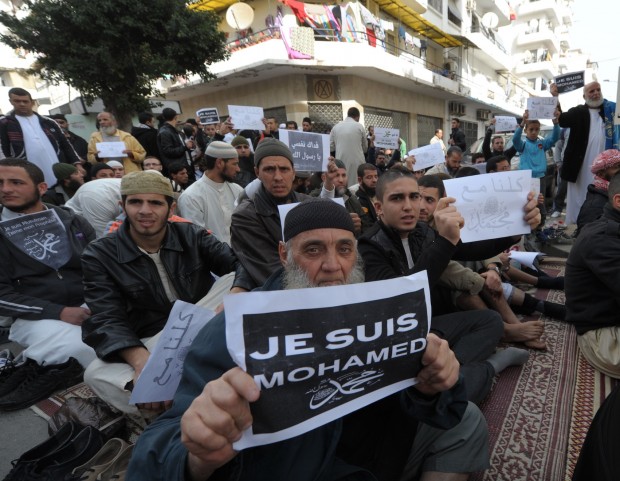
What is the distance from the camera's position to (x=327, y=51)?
14.9 metres

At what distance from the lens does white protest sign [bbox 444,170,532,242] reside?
2.23m

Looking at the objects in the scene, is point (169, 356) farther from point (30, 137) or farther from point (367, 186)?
point (30, 137)

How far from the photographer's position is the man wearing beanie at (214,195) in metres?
3.95

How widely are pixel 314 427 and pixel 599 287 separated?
2492 mm

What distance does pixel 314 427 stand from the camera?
912 mm

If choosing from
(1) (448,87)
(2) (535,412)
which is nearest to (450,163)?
(2) (535,412)

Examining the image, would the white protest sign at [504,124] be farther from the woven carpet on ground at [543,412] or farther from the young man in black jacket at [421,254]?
the young man in black jacket at [421,254]

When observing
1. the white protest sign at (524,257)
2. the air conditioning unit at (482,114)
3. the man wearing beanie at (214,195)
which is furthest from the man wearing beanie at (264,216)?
the air conditioning unit at (482,114)

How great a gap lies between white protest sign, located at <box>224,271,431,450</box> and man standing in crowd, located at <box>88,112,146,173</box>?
603 centimetres

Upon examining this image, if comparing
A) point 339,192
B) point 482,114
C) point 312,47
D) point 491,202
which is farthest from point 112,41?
point 482,114

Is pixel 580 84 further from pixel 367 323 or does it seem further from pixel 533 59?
pixel 533 59

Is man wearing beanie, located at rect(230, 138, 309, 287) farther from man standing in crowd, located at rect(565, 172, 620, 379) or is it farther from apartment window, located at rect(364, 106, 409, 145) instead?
apartment window, located at rect(364, 106, 409, 145)

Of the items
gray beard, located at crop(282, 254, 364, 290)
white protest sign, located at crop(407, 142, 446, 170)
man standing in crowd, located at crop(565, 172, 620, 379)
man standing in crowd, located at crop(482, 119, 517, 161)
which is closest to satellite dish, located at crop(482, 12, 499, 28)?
man standing in crowd, located at crop(482, 119, 517, 161)

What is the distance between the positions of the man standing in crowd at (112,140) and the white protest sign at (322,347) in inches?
237
